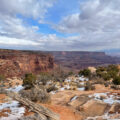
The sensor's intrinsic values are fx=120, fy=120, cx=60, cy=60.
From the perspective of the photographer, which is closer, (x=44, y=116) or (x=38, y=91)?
(x=44, y=116)

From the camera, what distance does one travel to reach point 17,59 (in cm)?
5256

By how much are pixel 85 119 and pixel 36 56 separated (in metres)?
60.3

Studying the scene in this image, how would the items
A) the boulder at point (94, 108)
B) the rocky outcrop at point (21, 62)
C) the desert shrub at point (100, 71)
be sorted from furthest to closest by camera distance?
the rocky outcrop at point (21, 62)
the desert shrub at point (100, 71)
the boulder at point (94, 108)

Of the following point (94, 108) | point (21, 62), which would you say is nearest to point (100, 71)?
point (94, 108)

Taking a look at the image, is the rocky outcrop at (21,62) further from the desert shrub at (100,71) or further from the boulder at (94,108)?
the boulder at (94,108)

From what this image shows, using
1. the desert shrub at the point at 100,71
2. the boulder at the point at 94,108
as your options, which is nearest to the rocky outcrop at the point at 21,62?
the desert shrub at the point at 100,71

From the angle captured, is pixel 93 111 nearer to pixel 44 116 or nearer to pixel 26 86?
pixel 44 116

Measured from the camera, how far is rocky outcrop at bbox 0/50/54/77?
4502 cm

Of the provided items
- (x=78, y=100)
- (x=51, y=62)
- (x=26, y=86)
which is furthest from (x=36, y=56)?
(x=78, y=100)

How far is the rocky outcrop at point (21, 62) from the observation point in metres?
45.0

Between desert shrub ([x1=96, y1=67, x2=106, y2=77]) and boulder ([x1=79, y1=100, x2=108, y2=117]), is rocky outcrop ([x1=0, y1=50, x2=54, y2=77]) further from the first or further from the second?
boulder ([x1=79, y1=100, x2=108, y2=117])

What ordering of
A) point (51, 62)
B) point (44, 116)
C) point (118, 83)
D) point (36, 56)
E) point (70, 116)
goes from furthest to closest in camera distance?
1. point (51, 62)
2. point (36, 56)
3. point (118, 83)
4. point (70, 116)
5. point (44, 116)

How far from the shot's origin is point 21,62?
54.1m

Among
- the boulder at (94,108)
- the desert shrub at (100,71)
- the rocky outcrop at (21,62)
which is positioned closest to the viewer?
the boulder at (94,108)
